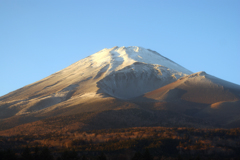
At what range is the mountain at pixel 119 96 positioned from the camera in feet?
230

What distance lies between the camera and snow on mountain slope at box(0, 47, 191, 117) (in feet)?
307

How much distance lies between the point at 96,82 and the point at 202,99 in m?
35.1

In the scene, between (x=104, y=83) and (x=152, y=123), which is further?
(x=104, y=83)

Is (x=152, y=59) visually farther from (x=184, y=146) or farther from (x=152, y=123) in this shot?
(x=184, y=146)

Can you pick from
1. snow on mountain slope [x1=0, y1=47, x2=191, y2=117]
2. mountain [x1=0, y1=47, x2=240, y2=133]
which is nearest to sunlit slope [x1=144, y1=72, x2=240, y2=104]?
mountain [x1=0, y1=47, x2=240, y2=133]

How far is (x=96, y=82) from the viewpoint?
354 feet

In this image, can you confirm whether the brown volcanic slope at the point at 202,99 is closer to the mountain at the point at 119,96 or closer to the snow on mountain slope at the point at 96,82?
the mountain at the point at 119,96

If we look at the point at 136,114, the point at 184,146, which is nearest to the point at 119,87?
the point at 136,114

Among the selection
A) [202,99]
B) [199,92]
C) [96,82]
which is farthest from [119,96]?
[202,99]

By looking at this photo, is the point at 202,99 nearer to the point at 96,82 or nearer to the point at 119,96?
the point at 119,96

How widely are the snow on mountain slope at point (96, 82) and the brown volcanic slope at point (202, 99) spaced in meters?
14.3

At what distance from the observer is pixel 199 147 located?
146ft

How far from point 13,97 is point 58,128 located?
53658mm

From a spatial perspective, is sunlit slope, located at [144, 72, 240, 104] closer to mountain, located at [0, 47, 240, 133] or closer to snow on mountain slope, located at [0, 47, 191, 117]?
mountain, located at [0, 47, 240, 133]
